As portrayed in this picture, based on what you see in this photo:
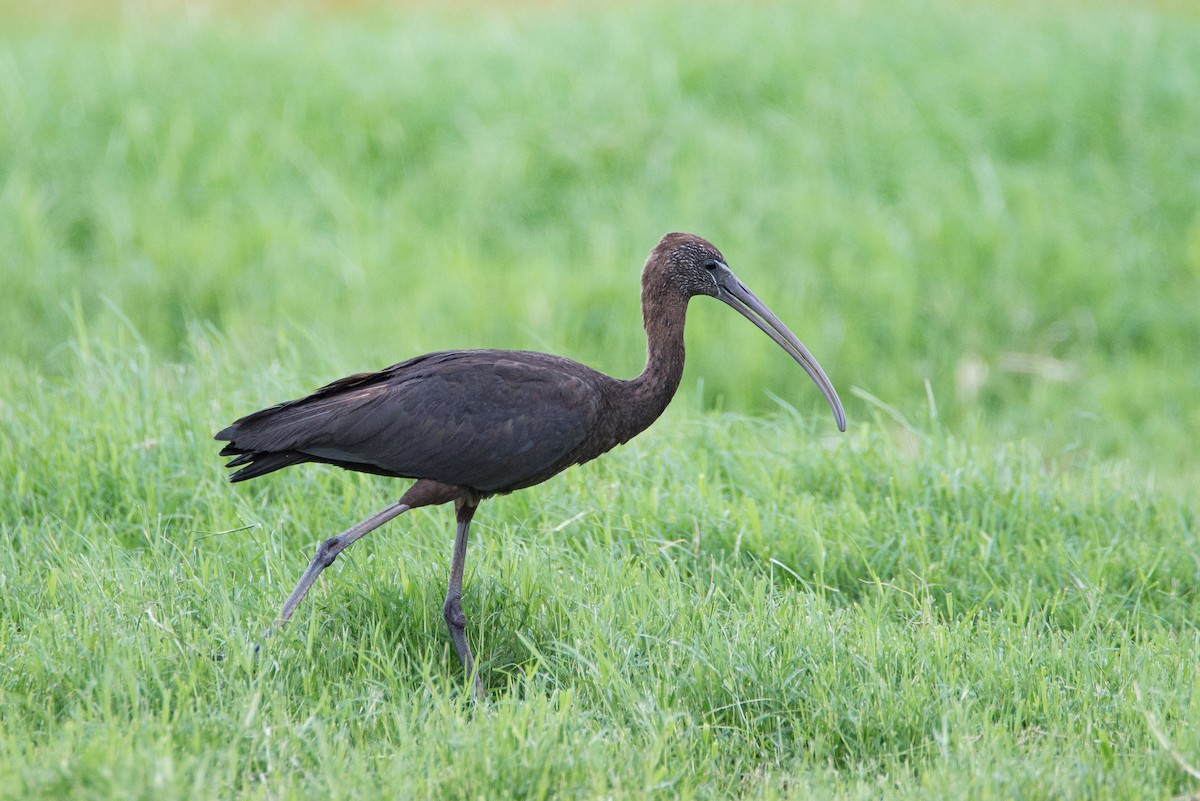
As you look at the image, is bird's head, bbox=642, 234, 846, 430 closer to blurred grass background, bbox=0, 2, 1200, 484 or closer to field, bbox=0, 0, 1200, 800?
field, bbox=0, 0, 1200, 800

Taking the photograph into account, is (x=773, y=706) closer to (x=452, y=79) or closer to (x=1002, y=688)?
(x=1002, y=688)

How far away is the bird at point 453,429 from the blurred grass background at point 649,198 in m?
2.52

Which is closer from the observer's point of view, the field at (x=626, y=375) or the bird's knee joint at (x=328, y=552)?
the field at (x=626, y=375)

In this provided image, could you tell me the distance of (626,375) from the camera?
318 inches

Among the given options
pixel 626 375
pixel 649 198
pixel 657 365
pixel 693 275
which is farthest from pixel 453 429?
pixel 649 198

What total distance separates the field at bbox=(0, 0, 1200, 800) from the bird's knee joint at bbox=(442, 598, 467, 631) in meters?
0.11

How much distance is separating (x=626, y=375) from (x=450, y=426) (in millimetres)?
3877

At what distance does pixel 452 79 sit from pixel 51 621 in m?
6.55

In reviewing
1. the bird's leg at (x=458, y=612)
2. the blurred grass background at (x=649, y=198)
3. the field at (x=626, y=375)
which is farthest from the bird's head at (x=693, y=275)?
the blurred grass background at (x=649, y=198)

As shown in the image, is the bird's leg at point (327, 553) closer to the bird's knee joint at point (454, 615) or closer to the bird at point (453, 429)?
the bird at point (453, 429)

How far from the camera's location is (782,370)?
8.03 metres

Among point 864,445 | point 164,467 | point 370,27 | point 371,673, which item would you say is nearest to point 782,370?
point 864,445

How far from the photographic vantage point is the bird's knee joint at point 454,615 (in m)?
4.18

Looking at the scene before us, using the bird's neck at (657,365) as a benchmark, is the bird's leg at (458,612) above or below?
below
